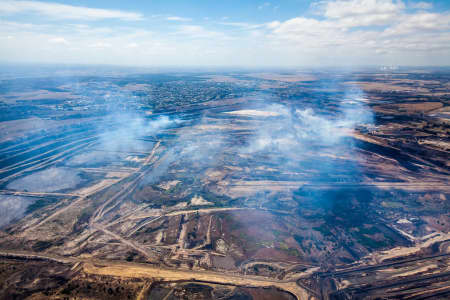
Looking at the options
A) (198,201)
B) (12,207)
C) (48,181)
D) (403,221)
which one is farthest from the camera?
(48,181)

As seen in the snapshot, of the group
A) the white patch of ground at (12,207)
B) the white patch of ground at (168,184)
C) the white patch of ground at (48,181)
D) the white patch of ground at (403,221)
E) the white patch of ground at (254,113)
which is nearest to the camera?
the white patch of ground at (403,221)

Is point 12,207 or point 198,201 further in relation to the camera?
point 198,201

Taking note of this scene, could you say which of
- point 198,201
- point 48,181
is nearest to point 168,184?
point 198,201

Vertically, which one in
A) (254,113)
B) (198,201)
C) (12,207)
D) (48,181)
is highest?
(254,113)

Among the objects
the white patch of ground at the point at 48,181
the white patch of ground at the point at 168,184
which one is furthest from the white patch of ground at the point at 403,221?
the white patch of ground at the point at 48,181

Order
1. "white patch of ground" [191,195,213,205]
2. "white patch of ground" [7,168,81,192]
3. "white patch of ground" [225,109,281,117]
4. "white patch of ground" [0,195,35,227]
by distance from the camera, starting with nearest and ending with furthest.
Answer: "white patch of ground" [0,195,35,227] < "white patch of ground" [191,195,213,205] < "white patch of ground" [7,168,81,192] < "white patch of ground" [225,109,281,117]

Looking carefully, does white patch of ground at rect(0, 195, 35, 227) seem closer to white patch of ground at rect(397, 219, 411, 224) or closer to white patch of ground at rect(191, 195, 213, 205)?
white patch of ground at rect(191, 195, 213, 205)

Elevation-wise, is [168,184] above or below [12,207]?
above

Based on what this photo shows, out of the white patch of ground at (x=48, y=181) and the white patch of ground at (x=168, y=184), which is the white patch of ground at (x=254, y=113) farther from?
the white patch of ground at (x=48, y=181)

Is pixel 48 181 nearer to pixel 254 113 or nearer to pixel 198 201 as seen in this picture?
pixel 198 201

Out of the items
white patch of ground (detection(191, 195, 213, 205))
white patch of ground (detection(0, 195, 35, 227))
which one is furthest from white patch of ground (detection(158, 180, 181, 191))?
white patch of ground (detection(0, 195, 35, 227))

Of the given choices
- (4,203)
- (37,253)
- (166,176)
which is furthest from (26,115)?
(37,253)

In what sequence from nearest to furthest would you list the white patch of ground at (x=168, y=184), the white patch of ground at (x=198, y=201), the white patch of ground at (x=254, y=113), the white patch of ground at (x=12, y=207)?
the white patch of ground at (x=12, y=207) < the white patch of ground at (x=198, y=201) < the white patch of ground at (x=168, y=184) < the white patch of ground at (x=254, y=113)
